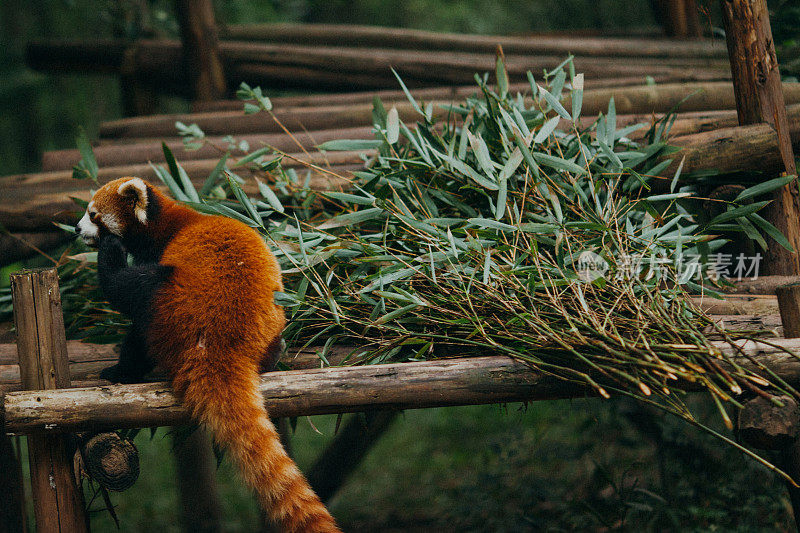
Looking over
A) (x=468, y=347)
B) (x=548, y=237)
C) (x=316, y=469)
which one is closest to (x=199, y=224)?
(x=468, y=347)

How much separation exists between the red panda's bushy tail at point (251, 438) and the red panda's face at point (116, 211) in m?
0.60

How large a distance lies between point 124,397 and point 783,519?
3.70 meters

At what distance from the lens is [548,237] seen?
2.24 meters

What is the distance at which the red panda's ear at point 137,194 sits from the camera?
2.02 meters

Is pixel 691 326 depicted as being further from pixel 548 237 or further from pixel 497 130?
pixel 497 130

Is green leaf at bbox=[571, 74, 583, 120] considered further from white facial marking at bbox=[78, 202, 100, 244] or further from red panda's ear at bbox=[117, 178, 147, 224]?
white facial marking at bbox=[78, 202, 100, 244]

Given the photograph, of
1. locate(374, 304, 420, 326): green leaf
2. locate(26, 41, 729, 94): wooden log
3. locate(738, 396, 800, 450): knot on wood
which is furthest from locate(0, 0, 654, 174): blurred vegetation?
locate(738, 396, 800, 450): knot on wood

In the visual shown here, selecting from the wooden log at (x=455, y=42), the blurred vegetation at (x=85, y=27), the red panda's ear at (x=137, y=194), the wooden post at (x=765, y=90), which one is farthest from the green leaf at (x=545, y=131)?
the blurred vegetation at (x=85, y=27)

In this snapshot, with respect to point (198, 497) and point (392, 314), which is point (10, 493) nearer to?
point (198, 497)

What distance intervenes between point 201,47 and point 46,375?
3087 mm

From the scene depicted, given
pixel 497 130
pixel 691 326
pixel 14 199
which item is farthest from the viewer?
pixel 14 199

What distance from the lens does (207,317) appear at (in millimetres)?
1779


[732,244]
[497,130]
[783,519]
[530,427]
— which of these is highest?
[497,130]

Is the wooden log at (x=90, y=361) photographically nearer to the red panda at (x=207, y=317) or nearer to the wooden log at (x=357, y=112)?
the red panda at (x=207, y=317)
